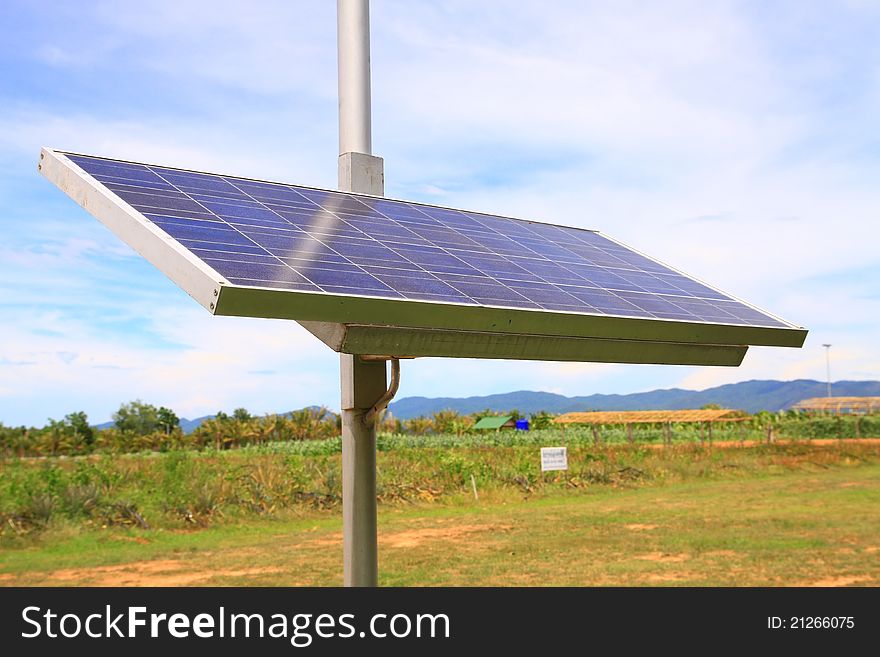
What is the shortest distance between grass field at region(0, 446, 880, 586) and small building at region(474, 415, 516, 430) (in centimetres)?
2539

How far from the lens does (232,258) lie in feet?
12.5

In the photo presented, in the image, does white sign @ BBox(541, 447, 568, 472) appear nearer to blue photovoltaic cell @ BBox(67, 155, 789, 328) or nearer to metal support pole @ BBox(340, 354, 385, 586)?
blue photovoltaic cell @ BBox(67, 155, 789, 328)

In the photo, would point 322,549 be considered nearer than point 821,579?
No

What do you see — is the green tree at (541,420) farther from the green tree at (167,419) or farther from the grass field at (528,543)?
the grass field at (528,543)

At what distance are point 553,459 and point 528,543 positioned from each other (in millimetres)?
6428

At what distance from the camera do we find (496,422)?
158 feet

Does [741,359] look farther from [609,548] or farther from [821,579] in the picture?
[609,548]

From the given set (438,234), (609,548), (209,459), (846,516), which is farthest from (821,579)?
(209,459)

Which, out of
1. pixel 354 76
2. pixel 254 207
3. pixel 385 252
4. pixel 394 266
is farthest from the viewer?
pixel 354 76

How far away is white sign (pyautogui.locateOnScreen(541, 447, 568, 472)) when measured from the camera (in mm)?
21100

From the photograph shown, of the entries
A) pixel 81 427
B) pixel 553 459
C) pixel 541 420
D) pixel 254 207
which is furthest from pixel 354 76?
pixel 541 420

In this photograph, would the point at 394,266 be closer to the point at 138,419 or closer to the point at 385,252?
the point at 385,252
